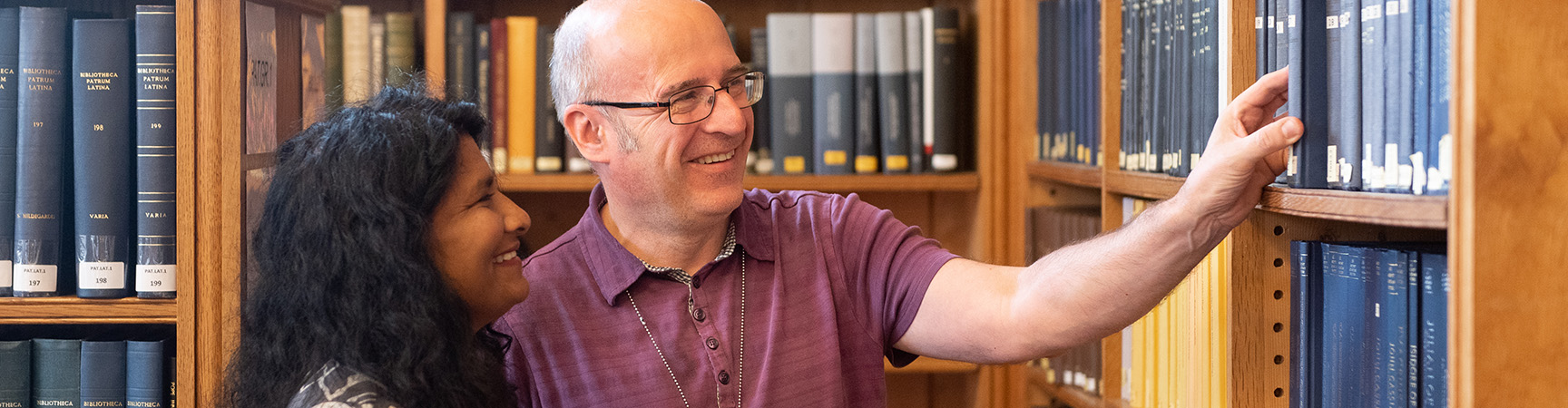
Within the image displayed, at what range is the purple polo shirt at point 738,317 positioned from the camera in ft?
4.33

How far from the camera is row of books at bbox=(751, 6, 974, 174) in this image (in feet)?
6.95

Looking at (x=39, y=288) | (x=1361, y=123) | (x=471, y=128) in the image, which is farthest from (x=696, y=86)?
(x=39, y=288)

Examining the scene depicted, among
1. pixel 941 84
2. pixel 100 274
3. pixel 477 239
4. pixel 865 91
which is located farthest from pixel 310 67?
pixel 941 84

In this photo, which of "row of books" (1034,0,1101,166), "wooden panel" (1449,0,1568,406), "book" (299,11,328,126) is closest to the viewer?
"wooden panel" (1449,0,1568,406)

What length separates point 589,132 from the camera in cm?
139

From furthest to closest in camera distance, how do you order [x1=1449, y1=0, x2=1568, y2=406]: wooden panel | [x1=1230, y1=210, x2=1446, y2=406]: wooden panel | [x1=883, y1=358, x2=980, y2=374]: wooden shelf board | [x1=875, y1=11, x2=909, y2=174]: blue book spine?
[x1=883, y1=358, x2=980, y2=374]: wooden shelf board < [x1=875, y1=11, x2=909, y2=174]: blue book spine < [x1=1230, y1=210, x2=1446, y2=406]: wooden panel < [x1=1449, y1=0, x2=1568, y2=406]: wooden panel

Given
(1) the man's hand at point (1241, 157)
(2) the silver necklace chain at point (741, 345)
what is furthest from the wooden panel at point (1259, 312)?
(2) the silver necklace chain at point (741, 345)

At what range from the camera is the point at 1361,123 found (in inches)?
36.9

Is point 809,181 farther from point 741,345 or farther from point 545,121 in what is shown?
point 741,345

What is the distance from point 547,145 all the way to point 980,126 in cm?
82

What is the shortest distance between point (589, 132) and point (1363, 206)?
2.80ft

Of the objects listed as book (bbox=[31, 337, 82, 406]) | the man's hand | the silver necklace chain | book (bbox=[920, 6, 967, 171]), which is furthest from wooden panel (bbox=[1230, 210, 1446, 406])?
book (bbox=[31, 337, 82, 406])

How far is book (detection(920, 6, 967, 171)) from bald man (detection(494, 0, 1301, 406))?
0.73 metres

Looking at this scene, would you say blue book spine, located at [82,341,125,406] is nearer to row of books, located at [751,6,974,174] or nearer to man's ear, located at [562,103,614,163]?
man's ear, located at [562,103,614,163]
